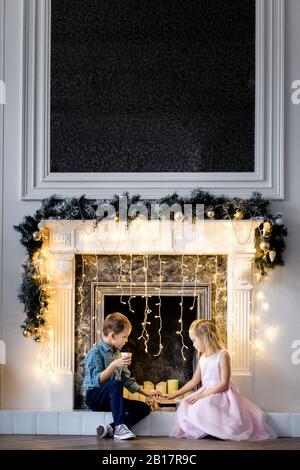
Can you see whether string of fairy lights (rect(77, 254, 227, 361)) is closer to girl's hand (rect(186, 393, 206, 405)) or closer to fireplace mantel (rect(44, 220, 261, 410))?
fireplace mantel (rect(44, 220, 261, 410))

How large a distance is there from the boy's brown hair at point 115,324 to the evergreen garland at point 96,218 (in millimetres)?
446

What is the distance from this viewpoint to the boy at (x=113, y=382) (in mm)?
4812

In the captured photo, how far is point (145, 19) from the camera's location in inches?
213

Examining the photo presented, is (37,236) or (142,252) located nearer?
(37,236)

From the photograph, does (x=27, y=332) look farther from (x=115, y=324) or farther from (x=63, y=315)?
(x=115, y=324)

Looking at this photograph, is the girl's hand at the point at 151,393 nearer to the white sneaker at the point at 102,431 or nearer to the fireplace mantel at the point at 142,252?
the white sneaker at the point at 102,431

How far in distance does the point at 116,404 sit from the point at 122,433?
174 mm

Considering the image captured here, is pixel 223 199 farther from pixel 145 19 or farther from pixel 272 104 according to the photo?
pixel 145 19

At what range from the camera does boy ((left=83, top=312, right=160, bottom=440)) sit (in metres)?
4.81

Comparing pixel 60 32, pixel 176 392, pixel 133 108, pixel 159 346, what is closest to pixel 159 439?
pixel 176 392

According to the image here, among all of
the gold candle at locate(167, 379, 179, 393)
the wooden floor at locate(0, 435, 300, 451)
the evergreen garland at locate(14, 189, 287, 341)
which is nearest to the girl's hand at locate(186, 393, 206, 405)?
the wooden floor at locate(0, 435, 300, 451)

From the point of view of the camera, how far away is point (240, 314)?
5.23 m

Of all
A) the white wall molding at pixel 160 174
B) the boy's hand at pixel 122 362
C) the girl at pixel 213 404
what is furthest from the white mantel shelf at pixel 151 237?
the boy's hand at pixel 122 362

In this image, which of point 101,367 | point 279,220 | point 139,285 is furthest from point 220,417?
point 279,220
